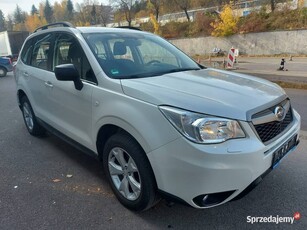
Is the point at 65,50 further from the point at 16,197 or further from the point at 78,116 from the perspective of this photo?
the point at 16,197

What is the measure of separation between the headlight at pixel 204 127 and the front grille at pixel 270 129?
0.70 ft

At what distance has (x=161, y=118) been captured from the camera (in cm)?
218

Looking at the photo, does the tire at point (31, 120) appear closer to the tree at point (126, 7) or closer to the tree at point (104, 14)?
the tree at point (126, 7)

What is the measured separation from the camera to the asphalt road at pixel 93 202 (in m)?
2.58

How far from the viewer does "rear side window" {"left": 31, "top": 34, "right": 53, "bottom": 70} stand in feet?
12.9

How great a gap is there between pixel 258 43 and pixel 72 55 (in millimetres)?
34249

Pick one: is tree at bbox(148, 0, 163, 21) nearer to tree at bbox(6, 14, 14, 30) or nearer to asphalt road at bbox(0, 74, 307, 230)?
asphalt road at bbox(0, 74, 307, 230)

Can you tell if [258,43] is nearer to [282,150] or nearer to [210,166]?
[282,150]

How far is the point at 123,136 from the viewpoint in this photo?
2.56 m

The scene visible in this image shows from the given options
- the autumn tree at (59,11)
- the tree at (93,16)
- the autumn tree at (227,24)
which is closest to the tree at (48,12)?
the autumn tree at (59,11)

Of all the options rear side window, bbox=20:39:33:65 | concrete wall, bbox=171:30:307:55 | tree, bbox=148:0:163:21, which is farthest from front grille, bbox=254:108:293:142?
tree, bbox=148:0:163:21

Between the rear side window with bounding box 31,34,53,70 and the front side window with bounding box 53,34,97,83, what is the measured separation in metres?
0.25

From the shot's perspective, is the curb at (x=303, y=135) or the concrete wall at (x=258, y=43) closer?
the curb at (x=303, y=135)

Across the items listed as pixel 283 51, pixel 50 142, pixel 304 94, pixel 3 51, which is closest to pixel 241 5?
pixel 283 51
